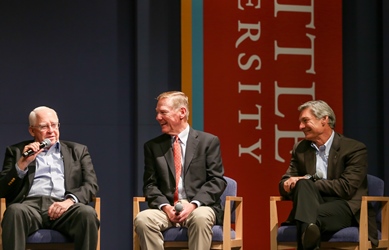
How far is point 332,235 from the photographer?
5363 millimetres

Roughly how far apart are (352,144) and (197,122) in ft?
4.84

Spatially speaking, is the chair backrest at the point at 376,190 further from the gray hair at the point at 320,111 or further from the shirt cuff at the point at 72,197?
the shirt cuff at the point at 72,197

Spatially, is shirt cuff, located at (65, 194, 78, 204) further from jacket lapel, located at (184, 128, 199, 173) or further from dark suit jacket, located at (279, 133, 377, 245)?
dark suit jacket, located at (279, 133, 377, 245)

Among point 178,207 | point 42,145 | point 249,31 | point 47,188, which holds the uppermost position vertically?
point 249,31

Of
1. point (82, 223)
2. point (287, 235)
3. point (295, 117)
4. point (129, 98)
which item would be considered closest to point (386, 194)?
point (295, 117)

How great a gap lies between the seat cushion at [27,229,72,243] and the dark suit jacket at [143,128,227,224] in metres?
0.67

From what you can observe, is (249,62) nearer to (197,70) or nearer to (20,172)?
(197,70)

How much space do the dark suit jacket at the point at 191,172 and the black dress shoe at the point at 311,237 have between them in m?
0.62

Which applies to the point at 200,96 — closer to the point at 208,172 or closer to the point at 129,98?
the point at 129,98

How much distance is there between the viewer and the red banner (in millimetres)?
6719

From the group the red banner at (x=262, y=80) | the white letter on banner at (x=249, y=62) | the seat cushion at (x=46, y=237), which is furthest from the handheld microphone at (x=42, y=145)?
the white letter on banner at (x=249, y=62)

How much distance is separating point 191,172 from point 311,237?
96 centimetres

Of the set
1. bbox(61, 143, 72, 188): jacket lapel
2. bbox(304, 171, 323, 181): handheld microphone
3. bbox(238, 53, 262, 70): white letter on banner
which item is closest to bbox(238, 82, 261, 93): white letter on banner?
bbox(238, 53, 262, 70): white letter on banner

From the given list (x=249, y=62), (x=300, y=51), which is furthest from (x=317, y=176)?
(x=300, y=51)
